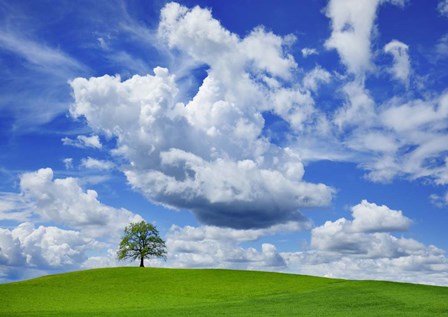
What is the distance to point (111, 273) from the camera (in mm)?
68812

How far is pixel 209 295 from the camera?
5066 cm

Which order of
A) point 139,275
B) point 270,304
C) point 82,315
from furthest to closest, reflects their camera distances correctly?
point 139,275
point 270,304
point 82,315

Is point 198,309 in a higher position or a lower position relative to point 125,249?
lower

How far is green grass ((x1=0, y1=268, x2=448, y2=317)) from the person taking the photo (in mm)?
37875

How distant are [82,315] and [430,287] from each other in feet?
118

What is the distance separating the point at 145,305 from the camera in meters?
43.8

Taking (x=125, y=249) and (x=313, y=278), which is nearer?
(x=313, y=278)

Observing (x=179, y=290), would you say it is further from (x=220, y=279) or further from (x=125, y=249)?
(x=125, y=249)

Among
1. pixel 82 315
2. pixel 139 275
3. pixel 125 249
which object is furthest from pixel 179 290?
pixel 125 249

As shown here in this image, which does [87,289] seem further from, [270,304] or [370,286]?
[370,286]

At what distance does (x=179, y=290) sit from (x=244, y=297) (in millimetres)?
9431

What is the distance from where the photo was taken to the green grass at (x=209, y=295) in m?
37.9

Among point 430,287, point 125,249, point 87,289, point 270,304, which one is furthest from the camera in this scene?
point 125,249

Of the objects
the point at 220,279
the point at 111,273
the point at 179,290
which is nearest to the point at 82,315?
the point at 179,290
